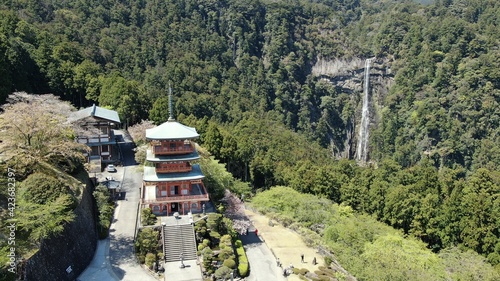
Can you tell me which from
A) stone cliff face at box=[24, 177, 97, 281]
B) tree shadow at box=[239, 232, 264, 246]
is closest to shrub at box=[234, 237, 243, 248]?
tree shadow at box=[239, 232, 264, 246]

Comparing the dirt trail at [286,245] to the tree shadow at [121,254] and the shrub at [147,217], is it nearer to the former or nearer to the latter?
the shrub at [147,217]

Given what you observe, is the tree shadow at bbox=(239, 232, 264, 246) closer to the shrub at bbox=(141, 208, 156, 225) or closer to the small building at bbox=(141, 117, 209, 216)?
the small building at bbox=(141, 117, 209, 216)

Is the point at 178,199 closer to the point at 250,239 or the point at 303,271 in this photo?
the point at 250,239

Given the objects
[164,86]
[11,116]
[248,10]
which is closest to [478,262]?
[11,116]

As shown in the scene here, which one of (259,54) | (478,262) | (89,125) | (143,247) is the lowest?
(478,262)

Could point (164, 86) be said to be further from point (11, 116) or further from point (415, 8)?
point (415, 8)
